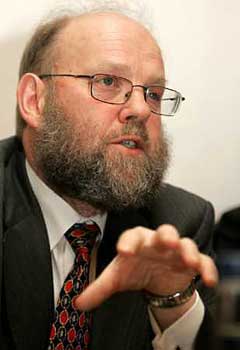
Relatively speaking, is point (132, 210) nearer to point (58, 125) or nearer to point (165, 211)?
point (165, 211)

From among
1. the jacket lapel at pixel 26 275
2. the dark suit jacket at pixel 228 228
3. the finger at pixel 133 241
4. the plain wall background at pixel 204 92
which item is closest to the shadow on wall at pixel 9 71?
the plain wall background at pixel 204 92

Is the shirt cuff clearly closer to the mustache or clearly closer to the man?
the man

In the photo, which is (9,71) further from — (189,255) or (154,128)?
(189,255)

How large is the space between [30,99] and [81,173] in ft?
0.73

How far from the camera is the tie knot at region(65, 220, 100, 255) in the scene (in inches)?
36.8

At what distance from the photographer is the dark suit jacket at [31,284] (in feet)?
2.71

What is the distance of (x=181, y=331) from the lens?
0.72m

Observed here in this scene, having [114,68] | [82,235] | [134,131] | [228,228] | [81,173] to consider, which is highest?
[114,68]

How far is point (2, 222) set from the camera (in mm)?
846

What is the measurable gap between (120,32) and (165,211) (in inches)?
16.3

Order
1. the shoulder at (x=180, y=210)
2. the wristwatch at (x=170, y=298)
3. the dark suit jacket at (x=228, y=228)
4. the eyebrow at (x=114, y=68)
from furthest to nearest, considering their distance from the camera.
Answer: the dark suit jacket at (x=228, y=228), the shoulder at (x=180, y=210), the eyebrow at (x=114, y=68), the wristwatch at (x=170, y=298)

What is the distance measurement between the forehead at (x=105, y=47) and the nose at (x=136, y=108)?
0.14ft

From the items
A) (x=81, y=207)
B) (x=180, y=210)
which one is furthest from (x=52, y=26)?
(x=180, y=210)

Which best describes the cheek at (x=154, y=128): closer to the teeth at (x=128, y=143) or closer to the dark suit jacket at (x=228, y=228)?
the teeth at (x=128, y=143)
